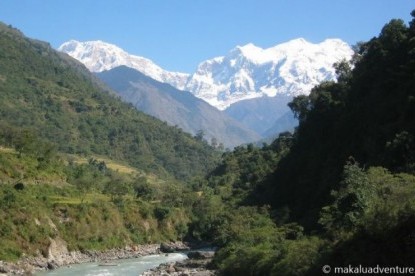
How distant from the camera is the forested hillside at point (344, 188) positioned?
25.6 meters

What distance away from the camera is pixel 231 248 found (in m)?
53.2

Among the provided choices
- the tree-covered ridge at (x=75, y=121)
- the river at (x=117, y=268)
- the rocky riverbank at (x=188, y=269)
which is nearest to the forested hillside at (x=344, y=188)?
the rocky riverbank at (x=188, y=269)

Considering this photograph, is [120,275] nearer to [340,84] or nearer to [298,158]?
[298,158]

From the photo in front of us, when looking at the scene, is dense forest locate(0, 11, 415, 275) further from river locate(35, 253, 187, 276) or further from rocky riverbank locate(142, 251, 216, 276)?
river locate(35, 253, 187, 276)

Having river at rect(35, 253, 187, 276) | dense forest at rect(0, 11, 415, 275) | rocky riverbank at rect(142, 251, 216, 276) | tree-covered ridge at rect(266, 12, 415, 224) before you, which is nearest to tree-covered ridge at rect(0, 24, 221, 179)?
dense forest at rect(0, 11, 415, 275)

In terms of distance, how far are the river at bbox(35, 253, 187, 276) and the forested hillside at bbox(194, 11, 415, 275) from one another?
8894 millimetres

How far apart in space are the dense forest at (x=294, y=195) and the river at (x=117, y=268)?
5261mm

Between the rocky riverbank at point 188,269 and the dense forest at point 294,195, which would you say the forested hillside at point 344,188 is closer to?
the dense forest at point 294,195

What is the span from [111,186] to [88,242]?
→ 2466 centimetres

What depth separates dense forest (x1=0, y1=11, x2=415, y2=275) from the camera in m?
29.4

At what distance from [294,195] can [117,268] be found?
24.3 metres

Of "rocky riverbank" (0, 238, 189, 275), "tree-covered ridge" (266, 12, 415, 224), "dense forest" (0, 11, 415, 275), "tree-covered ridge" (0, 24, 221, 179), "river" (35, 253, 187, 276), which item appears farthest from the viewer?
"tree-covered ridge" (0, 24, 221, 179)

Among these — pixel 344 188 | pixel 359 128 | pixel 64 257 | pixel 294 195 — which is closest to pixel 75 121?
pixel 64 257

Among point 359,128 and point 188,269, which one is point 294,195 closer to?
point 359,128
